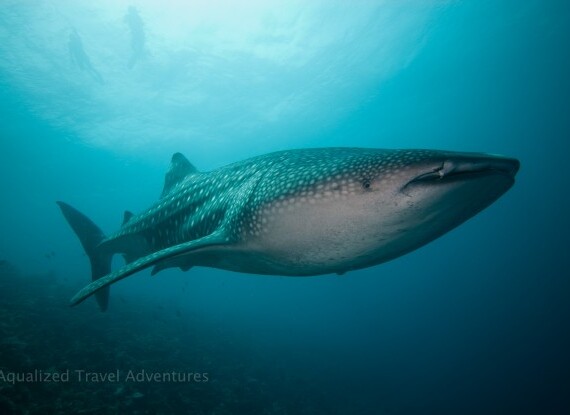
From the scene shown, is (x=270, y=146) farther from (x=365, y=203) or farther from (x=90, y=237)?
(x=365, y=203)

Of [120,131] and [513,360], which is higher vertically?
A: [120,131]

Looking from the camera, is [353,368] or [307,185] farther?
[353,368]

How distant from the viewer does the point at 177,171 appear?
759cm

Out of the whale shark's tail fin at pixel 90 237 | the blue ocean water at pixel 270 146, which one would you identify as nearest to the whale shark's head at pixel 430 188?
the blue ocean water at pixel 270 146

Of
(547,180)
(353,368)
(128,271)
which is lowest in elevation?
(353,368)

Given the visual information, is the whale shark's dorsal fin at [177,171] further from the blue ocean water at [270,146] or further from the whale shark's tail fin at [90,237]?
the blue ocean water at [270,146]

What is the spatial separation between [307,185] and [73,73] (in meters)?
42.2

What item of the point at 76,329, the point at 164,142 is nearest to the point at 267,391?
the point at 76,329

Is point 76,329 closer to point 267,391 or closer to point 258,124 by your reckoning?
point 267,391

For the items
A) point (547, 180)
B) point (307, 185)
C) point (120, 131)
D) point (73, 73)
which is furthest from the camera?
point (547, 180)

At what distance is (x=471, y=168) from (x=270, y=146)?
200 ft

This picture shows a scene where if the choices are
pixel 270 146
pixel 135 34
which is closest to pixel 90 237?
pixel 135 34

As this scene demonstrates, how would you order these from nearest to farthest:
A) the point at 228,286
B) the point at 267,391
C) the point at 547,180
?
the point at 267,391, the point at 547,180, the point at 228,286

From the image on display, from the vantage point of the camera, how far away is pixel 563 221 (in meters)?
83.9
